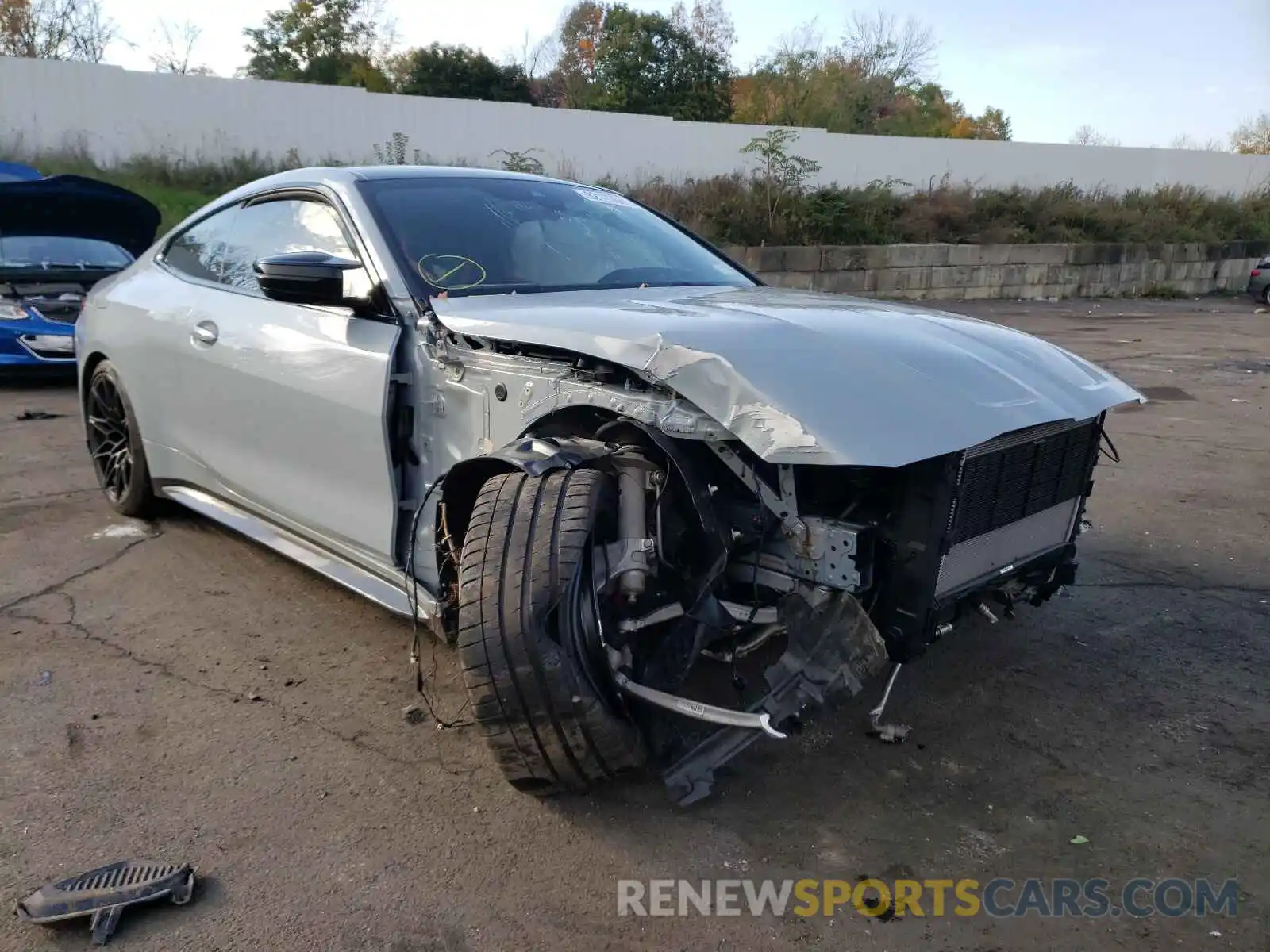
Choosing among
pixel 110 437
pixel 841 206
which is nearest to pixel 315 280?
pixel 110 437

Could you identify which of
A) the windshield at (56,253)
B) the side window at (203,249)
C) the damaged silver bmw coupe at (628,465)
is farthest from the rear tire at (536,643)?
the windshield at (56,253)

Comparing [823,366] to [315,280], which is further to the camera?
[315,280]

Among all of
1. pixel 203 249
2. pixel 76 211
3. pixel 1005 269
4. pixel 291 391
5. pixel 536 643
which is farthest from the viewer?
pixel 1005 269

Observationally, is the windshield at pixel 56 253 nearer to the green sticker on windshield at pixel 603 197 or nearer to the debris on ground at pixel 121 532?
the debris on ground at pixel 121 532

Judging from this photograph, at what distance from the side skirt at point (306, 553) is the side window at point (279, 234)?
0.93m

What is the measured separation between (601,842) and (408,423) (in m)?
1.37

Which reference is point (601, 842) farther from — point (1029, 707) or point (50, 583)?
point (50, 583)

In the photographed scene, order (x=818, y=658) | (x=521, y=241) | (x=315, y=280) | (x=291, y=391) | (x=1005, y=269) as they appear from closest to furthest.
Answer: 1. (x=818, y=658)
2. (x=315, y=280)
3. (x=291, y=391)
4. (x=521, y=241)
5. (x=1005, y=269)

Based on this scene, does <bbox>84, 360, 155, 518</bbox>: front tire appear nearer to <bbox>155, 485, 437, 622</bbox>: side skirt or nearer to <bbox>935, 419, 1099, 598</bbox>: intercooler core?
<bbox>155, 485, 437, 622</bbox>: side skirt

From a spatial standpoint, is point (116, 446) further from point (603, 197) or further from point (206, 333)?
point (603, 197)

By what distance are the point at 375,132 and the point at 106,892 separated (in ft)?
59.8

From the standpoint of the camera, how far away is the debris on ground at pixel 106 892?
2152 millimetres

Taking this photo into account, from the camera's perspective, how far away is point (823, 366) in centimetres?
244

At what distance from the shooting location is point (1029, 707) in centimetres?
326
